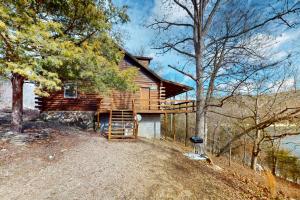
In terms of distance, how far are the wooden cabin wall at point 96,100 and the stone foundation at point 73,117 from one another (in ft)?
1.00

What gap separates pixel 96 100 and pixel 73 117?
7.04ft

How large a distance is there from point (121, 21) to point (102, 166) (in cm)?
663

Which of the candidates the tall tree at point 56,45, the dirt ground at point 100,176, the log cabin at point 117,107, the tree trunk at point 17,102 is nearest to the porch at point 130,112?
the log cabin at point 117,107

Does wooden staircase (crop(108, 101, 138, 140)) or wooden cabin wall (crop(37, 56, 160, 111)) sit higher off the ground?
wooden cabin wall (crop(37, 56, 160, 111))

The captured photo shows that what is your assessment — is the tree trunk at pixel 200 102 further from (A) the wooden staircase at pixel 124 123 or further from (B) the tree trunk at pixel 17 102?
(B) the tree trunk at pixel 17 102

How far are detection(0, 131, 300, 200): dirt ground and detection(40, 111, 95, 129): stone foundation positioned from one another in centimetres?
623

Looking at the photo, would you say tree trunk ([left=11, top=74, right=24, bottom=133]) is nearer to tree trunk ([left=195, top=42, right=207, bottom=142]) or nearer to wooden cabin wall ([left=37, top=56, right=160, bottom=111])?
wooden cabin wall ([left=37, top=56, right=160, bottom=111])

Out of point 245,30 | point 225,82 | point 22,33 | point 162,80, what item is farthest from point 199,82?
point 22,33

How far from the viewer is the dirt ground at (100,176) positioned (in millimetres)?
5379

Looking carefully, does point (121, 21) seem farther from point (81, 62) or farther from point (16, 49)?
point (16, 49)

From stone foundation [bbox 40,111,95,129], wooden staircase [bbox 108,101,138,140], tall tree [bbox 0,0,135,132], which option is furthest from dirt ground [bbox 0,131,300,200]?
stone foundation [bbox 40,111,95,129]

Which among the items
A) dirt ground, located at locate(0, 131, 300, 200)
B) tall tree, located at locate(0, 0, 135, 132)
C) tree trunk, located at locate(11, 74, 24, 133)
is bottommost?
dirt ground, located at locate(0, 131, 300, 200)

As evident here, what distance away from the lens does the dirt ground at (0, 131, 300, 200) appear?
5379mm

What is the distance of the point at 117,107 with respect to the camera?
16.4 m
